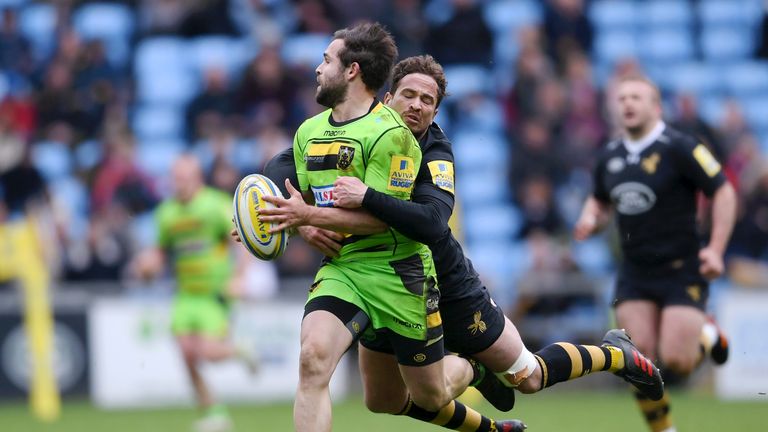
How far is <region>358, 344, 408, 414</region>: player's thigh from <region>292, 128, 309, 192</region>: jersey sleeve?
40.2 inches

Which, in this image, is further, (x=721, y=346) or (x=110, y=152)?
(x=110, y=152)

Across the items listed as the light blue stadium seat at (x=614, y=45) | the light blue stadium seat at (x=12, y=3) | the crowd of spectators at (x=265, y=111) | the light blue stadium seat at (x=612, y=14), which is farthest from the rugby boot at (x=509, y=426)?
the light blue stadium seat at (x=12, y=3)

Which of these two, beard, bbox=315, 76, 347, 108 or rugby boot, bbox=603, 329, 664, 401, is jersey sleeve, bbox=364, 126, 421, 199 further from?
rugby boot, bbox=603, 329, 664, 401

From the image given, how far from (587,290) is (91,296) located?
5599mm

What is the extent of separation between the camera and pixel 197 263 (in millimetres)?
11977

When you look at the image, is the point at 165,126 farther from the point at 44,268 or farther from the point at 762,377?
the point at 762,377

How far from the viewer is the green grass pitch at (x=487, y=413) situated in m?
10.9

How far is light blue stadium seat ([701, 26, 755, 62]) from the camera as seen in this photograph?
18984 mm

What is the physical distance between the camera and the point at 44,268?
13852 millimetres

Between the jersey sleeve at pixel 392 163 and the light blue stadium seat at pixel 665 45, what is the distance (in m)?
12.9

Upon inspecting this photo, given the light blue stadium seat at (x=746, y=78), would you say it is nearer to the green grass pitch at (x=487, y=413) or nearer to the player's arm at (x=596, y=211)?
the green grass pitch at (x=487, y=413)

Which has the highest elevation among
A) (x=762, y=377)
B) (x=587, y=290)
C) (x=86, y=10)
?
(x=86, y=10)

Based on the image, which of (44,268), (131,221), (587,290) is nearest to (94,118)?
(131,221)

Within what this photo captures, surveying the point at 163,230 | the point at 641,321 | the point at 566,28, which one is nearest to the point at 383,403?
the point at 641,321
